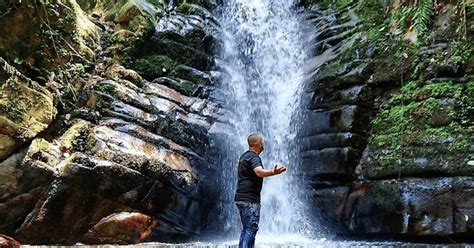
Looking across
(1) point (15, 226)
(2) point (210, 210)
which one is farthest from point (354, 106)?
(1) point (15, 226)

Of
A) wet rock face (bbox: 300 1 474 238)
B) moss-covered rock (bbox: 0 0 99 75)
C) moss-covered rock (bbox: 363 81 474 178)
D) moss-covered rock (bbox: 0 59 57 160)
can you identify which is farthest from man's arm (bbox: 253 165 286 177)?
moss-covered rock (bbox: 0 0 99 75)

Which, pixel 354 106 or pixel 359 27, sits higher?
pixel 359 27

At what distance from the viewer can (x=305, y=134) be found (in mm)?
9281

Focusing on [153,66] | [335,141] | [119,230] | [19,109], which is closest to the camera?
→ [19,109]

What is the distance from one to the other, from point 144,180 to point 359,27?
19.5ft

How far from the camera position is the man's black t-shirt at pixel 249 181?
15.9 feet

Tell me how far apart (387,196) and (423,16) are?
3674mm

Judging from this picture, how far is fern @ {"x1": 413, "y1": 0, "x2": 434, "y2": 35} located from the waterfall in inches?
117

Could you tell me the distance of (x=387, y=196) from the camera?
7.35 metres

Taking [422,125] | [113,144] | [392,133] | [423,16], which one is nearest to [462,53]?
[423,16]

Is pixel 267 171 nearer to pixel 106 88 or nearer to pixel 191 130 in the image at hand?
pixel 191 130

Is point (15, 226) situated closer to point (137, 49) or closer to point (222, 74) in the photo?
point (137, 49)

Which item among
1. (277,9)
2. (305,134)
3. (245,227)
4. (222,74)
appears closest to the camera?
(245,227)

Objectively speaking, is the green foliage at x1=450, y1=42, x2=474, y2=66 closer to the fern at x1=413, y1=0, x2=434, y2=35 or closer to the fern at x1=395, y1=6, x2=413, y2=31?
the fern at x1=413, y1=0, x2=434, y2=35
